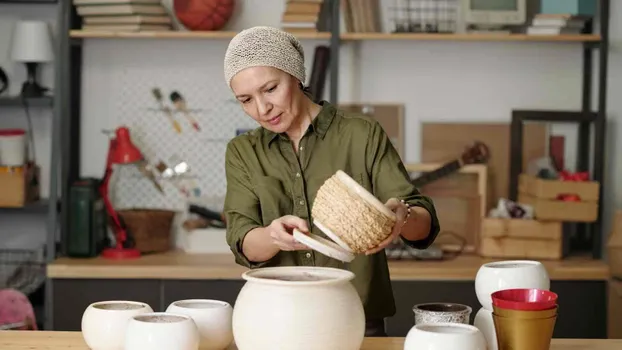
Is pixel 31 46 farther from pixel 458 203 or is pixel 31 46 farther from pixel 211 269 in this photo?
pixel 458 203

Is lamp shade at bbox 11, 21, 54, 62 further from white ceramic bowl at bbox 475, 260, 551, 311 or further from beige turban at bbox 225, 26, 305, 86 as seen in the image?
white ceramic bowl at bbox 475, 260, 551, 311

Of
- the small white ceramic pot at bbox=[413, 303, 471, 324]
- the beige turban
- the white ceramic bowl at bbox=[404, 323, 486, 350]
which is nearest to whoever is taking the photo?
the white ceramic bowl at bbox=[404, 323, 486, 350]

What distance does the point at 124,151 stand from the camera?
4.31 meters

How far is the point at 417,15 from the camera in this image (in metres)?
4.47

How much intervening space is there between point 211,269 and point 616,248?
1656mm

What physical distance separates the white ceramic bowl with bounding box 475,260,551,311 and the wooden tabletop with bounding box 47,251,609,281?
2049mm

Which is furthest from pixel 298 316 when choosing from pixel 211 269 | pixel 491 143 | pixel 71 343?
pixel 491 143

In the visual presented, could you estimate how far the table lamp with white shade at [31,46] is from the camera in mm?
4297

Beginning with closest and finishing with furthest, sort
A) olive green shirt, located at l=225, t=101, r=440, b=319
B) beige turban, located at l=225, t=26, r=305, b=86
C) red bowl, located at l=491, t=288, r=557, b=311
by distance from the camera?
1. red bowl, located at l=491, t=288, r=557, b=311
2. beige turban, located at l=225, t=26, r=305, b=86
3. olive green shirt, located at l=225, t=101, r=440, b=319

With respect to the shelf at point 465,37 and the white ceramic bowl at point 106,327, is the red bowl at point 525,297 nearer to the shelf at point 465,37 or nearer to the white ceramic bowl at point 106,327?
the white ceramic bowl at point 106,327

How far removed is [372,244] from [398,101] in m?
2.79

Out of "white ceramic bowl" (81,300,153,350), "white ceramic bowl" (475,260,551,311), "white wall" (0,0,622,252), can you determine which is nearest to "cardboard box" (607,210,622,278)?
"white wall" (0,0,622,252)

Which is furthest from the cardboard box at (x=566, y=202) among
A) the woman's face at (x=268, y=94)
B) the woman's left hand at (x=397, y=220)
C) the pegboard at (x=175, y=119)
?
the woman's left hand at (x=397, y=220)

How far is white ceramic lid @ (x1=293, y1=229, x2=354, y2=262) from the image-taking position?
1.84 meters
